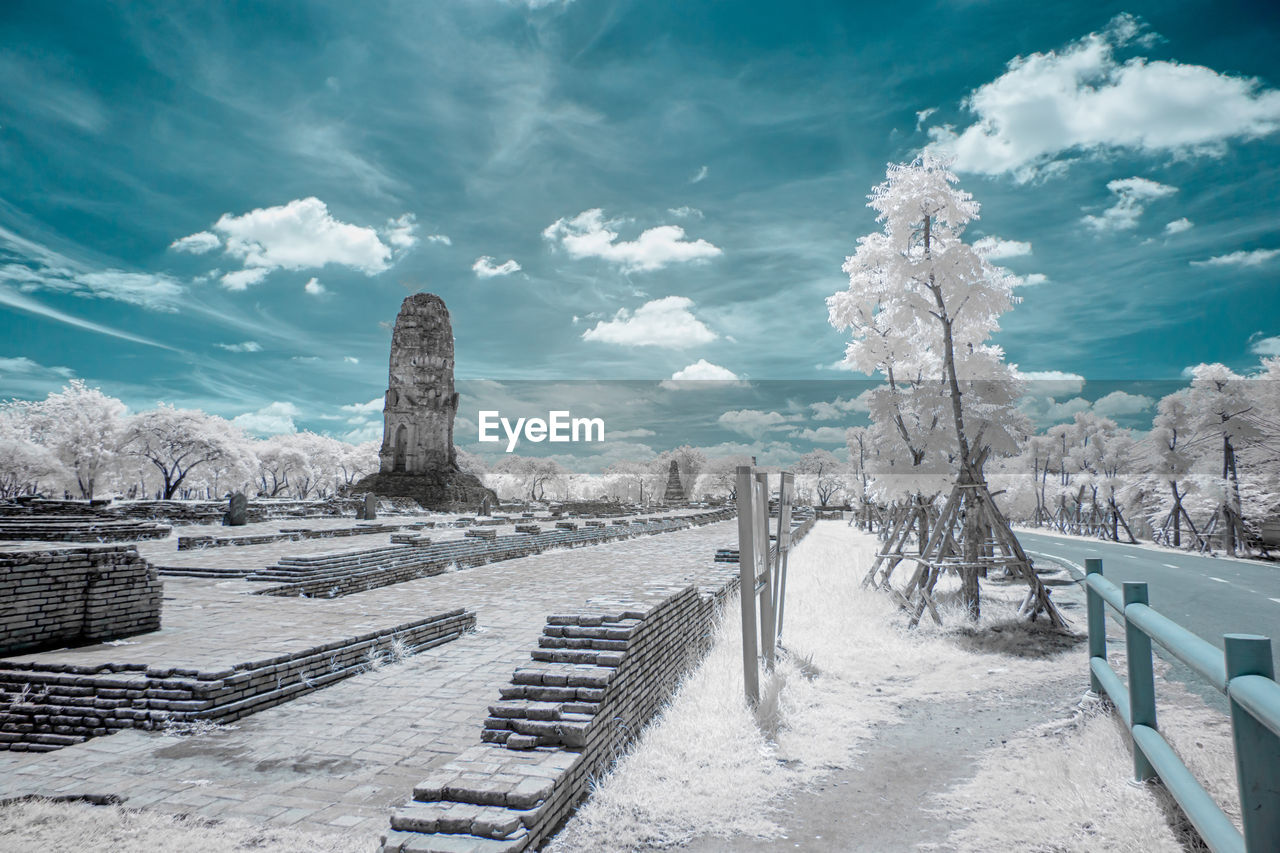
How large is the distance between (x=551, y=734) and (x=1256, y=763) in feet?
10.9

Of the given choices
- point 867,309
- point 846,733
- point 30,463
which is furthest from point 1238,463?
point 30,463

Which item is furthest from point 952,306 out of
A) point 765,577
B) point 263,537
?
point 263,537

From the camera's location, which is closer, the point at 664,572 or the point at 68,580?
the point at 68,580

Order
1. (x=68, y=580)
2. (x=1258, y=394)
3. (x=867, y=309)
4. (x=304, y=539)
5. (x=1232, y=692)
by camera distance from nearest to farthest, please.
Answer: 1. (x=1232, y=692)
2. (x=68, y=580)
3. (x=867, y=309)
4. (x=304, y=539)
5. (x=1258, y=394)

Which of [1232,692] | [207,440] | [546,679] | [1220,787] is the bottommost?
[1220,787]

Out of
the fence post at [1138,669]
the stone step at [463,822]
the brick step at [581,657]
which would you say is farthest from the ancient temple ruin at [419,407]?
the fence post at [1138,669]

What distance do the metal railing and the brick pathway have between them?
3697 millimetres

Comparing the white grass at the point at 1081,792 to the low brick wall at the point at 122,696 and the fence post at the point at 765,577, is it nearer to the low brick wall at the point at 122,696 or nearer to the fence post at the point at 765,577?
the fence post at the point at 765,577

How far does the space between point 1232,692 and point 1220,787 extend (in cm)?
267

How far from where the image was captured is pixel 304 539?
786 inches

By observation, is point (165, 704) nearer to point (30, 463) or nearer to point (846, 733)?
point (846, 733)

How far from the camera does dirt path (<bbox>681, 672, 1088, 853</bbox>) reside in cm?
375

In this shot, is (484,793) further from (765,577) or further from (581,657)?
(765,577)

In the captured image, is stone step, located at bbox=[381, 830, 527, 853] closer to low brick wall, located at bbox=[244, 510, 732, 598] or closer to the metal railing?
the metal railing
